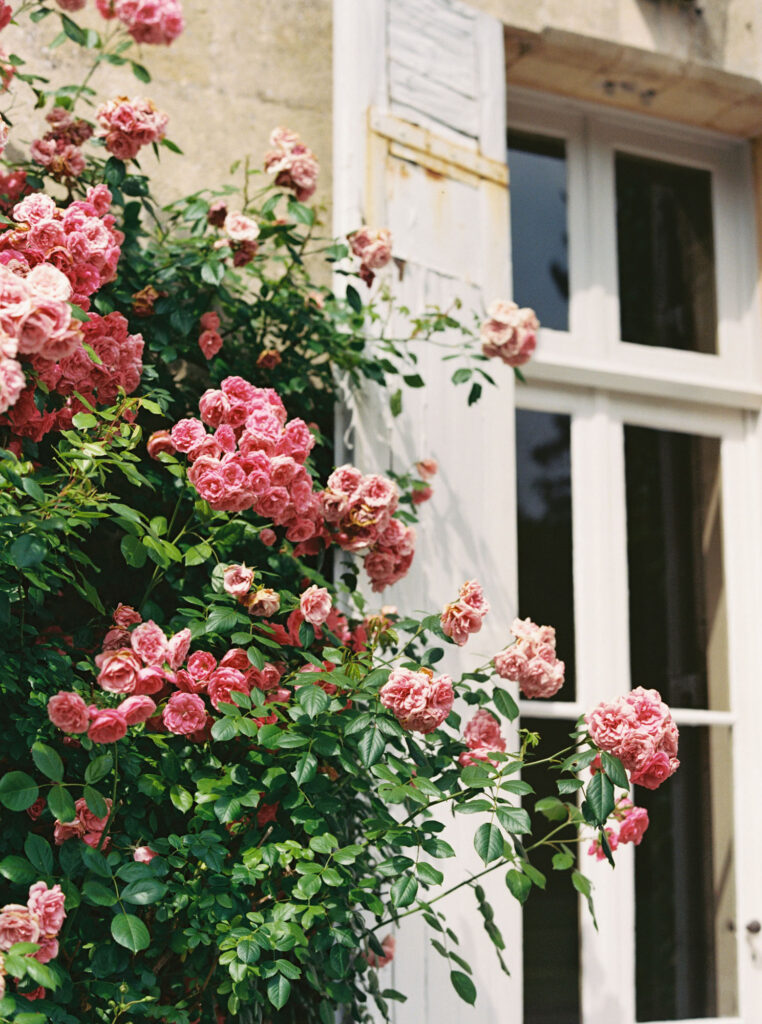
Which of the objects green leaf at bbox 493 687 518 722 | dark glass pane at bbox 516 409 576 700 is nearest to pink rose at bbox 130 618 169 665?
green leaf at bbox 493 687 518 722

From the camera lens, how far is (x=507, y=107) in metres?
3.35

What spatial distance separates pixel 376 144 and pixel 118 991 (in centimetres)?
192

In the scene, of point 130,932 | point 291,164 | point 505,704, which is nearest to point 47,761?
point 130,932

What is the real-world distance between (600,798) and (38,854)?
842 millimetres

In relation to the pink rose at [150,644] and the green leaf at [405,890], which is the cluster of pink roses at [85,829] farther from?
the green leaf at [405,890]

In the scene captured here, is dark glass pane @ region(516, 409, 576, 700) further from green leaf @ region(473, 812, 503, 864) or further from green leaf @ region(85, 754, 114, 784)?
green leaf @ region(85, 754, 114, 784)

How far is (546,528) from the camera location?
3.16 meters

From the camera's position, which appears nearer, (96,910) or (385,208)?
(96,910)

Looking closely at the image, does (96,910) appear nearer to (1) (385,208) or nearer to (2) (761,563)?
(1) (385,208)

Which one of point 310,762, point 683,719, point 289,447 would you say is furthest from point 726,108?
point 310,762

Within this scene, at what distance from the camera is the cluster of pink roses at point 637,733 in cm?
179

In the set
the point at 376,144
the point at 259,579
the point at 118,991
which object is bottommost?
the point at 118,991

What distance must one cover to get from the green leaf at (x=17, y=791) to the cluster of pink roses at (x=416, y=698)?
0.55 meters

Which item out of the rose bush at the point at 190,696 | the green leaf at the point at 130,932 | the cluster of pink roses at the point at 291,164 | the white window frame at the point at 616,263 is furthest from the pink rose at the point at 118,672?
the white window frame at the point at 616,263
